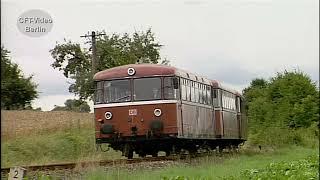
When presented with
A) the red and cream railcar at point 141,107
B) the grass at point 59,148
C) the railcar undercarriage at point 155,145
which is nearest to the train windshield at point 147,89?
the red and cream railcar at point 141,107

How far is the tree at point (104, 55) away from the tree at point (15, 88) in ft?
7.27

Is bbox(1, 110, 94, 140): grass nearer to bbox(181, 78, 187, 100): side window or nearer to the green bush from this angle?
bbox(181, 78, 187, 100): side window

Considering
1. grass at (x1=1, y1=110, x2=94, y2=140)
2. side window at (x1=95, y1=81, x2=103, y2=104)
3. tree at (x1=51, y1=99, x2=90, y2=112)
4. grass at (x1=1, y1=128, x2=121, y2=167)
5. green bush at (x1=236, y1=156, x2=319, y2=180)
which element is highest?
side window at (x1=95, y1=81, x2=103, y2=104)

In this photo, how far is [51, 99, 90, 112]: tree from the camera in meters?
16.0

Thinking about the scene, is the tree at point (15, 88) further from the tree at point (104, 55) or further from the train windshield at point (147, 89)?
the train windshield at point (147, 89)

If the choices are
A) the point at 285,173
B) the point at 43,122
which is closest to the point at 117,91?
the point at 43,122

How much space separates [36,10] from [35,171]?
5013 millimetres

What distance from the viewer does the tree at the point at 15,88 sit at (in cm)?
952

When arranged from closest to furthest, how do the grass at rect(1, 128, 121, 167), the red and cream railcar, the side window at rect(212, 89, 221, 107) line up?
the grass at rect(1, 128, 121, 167) → the red and cream railcar → the side window at rect(212, 89, 221, 107)

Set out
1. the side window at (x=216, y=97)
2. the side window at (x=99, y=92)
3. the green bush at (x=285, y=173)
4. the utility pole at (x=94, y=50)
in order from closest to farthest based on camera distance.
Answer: the green bush at (x=285, y=173)
the utility pole at (x=94, y=50)
the side window at (x=99, y=92)
the side window at (x=216, y=97)

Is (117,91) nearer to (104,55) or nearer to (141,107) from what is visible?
(141,107)

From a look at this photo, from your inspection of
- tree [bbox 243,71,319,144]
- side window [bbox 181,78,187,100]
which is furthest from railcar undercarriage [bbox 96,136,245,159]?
tree [bbox 243,71,319,144]

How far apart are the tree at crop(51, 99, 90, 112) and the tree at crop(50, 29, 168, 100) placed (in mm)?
214

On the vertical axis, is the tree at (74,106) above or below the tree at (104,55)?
below
